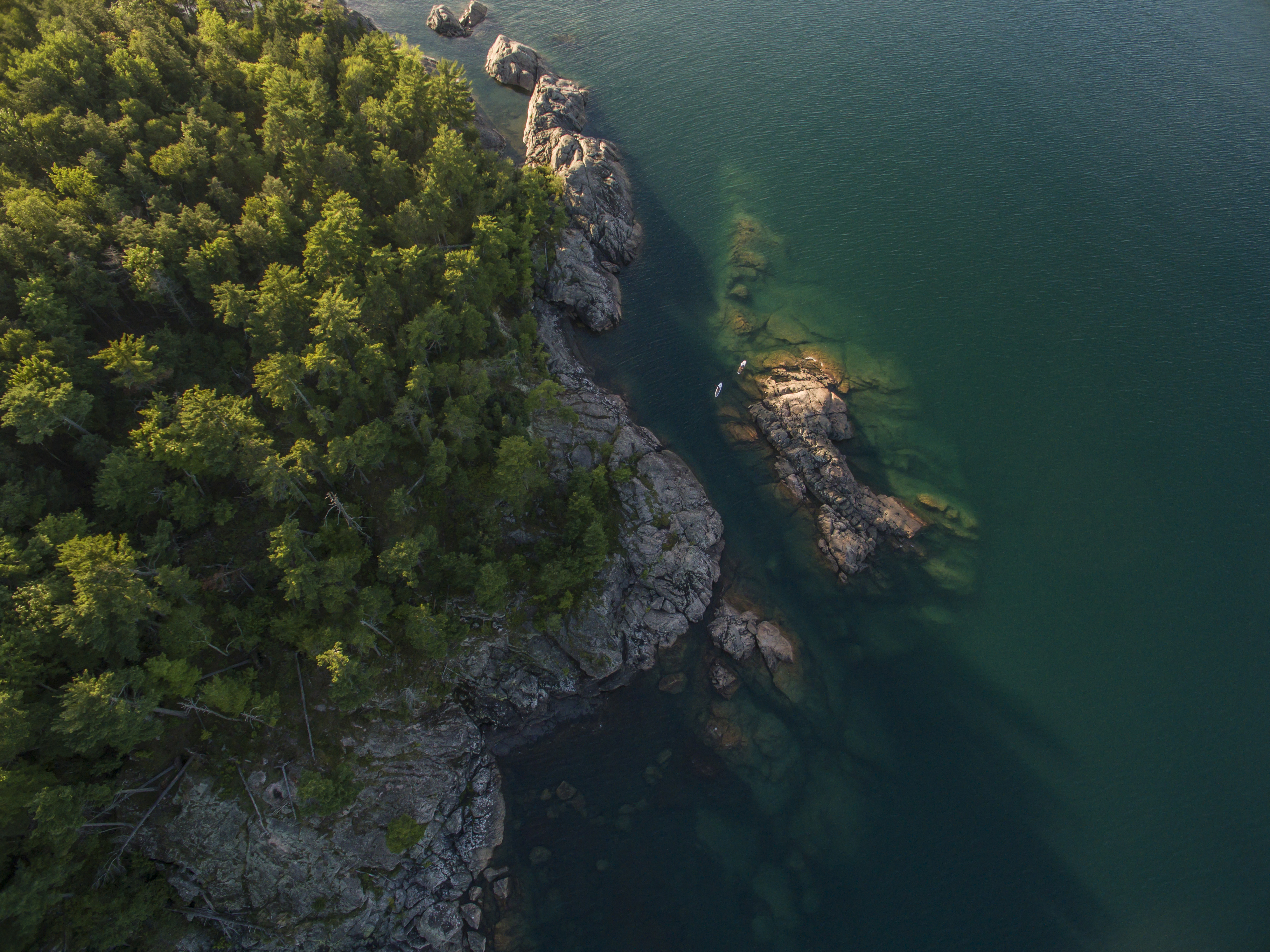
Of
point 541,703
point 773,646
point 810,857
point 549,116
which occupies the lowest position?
point 541,703

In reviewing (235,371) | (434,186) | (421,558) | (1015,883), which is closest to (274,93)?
(434,186)

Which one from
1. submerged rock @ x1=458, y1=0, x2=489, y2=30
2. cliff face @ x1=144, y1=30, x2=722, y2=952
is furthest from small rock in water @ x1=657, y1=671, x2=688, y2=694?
submerged rock @ x1=458, y1=0, x2=489, y2=30

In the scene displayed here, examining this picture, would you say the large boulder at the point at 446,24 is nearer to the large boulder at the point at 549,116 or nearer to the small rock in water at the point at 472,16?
the small rock in water at the point at 472,16

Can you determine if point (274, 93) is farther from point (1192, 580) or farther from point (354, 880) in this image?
point (1192, 580)

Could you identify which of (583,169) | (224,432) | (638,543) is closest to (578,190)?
(583,169)

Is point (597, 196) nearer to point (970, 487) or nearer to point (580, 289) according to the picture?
point (580, 289)

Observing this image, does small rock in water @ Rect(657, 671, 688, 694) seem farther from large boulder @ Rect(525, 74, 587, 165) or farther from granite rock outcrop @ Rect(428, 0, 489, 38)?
granite rock outcrop @ Rect(428, 0, 489, 38)

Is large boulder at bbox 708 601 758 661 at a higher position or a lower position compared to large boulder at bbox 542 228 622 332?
lower
